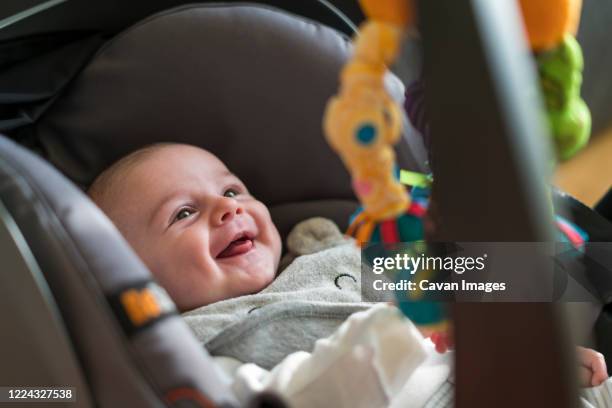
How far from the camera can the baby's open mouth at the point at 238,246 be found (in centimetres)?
104

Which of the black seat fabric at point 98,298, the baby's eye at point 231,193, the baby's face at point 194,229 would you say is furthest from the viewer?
the baby's eye at point 231,193

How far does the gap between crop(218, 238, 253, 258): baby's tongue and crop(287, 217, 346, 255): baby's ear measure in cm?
12

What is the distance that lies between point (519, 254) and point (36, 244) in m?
0.43

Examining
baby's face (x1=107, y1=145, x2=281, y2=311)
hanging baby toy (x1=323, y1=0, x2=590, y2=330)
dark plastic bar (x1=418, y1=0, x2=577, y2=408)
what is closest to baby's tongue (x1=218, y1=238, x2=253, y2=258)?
baby's face (x1=107, y1=145, x2=281, y2=311)

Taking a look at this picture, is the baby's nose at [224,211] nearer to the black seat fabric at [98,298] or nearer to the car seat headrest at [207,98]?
the car seat headrest at [207,98]

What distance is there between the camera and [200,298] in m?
1.01

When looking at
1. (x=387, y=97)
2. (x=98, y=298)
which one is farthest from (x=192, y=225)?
(x=387, y=97)

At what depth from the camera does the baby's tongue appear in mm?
1038

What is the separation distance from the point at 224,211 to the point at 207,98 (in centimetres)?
24

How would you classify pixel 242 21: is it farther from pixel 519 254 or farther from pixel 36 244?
pixel 519 254

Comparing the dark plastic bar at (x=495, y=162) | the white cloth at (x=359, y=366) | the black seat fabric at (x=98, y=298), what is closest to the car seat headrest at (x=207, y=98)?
the black seat fabric at (x=98, y=298)

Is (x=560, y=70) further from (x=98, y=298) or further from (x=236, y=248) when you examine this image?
(x=236, y=248)

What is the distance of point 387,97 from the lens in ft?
1.82

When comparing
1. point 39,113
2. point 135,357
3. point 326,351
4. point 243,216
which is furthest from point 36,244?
point 39,113
